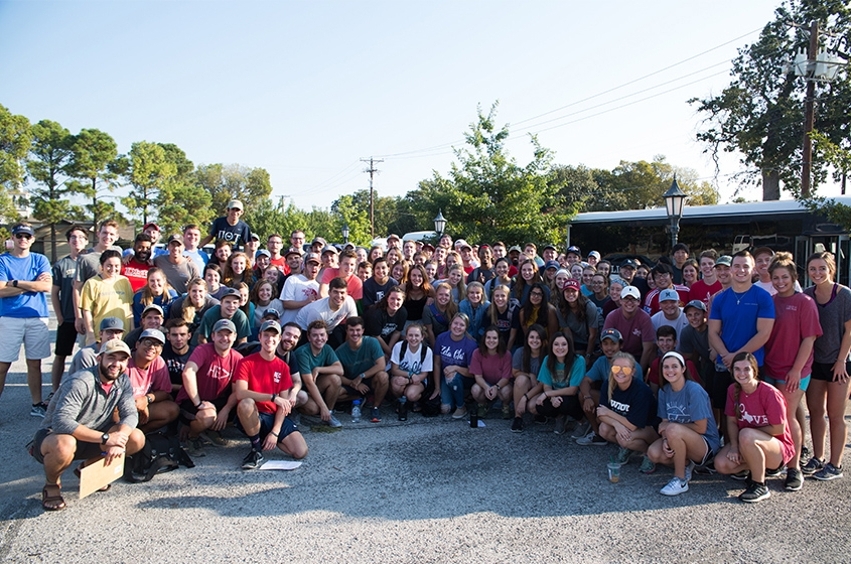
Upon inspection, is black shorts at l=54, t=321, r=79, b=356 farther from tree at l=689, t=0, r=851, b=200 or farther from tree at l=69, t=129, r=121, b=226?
tree at l=69, t=129, r=121, b=226

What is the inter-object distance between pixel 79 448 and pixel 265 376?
5.08 ft

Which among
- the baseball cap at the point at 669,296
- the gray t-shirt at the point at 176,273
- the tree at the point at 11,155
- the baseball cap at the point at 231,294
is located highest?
the tree at the point at 11,155

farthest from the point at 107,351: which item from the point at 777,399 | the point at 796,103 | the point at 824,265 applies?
the point at 796,103

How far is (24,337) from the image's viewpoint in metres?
6.15

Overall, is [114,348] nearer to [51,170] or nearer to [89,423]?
[89,423]

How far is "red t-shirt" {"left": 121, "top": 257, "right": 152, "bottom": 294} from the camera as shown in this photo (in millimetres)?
6477

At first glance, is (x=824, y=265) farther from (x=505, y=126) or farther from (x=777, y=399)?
(x=505, y=126)

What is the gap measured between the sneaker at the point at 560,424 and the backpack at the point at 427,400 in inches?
52.4

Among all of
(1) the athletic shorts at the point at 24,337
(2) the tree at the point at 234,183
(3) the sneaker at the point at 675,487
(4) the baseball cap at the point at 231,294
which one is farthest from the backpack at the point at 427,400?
(2) the tree at the point at 234,183

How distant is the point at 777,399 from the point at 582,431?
194 centimetres

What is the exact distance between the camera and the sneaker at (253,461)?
16.3ft

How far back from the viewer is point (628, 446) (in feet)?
16.6

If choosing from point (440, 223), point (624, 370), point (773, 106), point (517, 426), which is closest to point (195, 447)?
point (517, 426)

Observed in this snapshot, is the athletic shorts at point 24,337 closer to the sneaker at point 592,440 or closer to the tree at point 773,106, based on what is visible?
the sneaker at point 592,440
